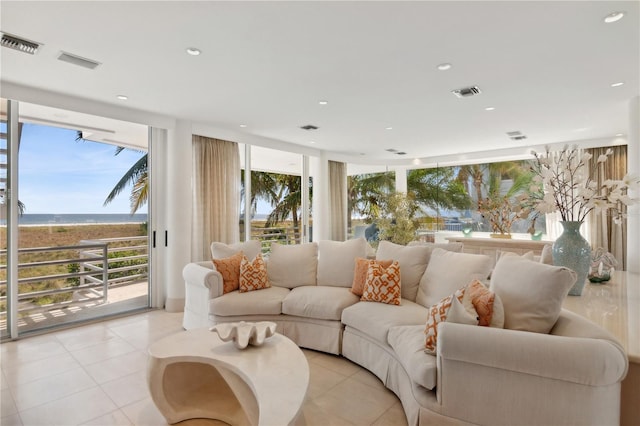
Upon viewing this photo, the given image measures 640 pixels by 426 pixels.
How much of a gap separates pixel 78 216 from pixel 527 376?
16.3 ft

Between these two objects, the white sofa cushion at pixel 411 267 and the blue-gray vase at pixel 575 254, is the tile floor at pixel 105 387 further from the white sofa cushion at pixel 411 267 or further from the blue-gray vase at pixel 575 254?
the blue-gray vase at pixel 575 254

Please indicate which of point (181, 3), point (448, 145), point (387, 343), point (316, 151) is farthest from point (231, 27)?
point (448, 145)

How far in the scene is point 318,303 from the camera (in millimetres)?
3104

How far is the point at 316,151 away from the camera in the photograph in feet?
22.5

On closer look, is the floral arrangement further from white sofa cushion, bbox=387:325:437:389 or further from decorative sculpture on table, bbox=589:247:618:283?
white sofa cushion, bbox=387:325:437:389

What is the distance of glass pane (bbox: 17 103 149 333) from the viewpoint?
151 inches

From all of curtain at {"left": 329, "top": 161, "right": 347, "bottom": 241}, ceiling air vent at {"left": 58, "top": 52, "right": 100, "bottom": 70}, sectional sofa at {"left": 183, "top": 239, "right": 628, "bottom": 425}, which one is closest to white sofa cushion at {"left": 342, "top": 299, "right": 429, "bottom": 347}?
sectional sofa at {"left": 183, "top": 239, "right": 628, "bottom": 425}

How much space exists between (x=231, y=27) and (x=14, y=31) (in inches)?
59.9

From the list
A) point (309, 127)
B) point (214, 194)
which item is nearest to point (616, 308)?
point (309, 127)

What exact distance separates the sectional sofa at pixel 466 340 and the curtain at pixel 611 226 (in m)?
4.39

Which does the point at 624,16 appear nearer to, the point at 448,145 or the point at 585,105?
the point at 585,105

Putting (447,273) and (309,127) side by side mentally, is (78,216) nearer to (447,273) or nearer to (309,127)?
(309,127)

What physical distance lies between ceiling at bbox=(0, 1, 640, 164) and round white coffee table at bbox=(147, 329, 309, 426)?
214 cm

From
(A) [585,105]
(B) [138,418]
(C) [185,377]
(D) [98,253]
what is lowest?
(B) [138,418]
